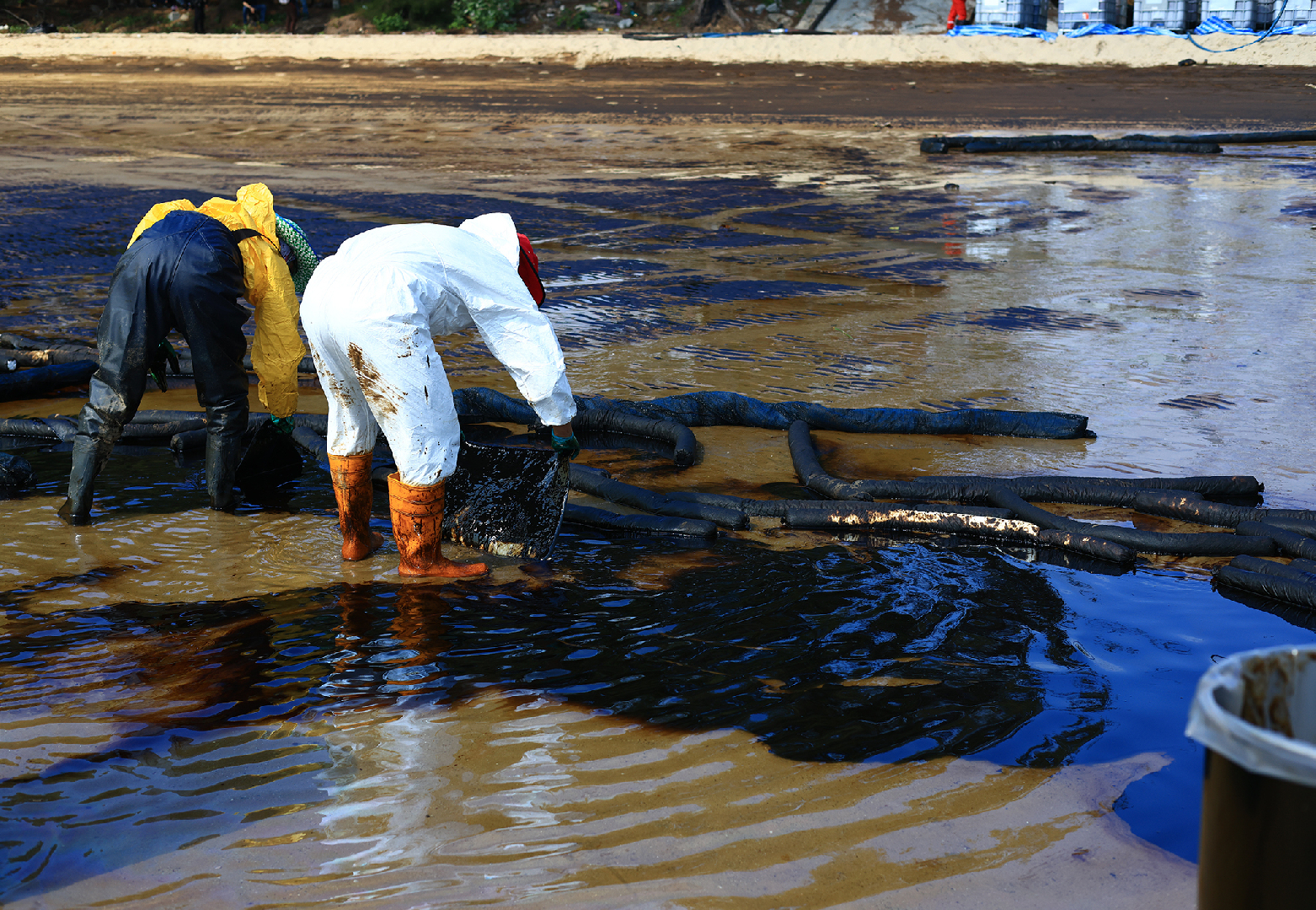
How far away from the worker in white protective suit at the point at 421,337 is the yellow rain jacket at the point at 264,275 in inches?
27.4

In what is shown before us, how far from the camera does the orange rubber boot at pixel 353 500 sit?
3910mm

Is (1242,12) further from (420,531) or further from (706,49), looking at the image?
(420,531)

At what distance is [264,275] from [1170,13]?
2248 cm

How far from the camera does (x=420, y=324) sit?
3.43 metres

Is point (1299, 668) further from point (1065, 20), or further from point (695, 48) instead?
point (1065, 20)

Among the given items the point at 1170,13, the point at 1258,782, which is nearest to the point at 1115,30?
the point at 1170,13

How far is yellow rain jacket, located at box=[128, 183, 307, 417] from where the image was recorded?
14.0ft

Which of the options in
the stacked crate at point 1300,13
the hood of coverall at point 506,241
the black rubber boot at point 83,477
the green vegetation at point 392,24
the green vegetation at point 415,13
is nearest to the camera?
the hood of coverall at point 506,241

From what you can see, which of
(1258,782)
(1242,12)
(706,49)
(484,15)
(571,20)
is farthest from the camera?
(484,15)

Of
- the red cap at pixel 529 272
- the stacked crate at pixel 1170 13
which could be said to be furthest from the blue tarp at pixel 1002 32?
the red cap at pixel 529 272

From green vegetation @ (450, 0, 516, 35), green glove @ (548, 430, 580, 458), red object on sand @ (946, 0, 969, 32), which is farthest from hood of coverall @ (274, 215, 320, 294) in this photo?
green vegetation @ (450, 0, 516, 35)

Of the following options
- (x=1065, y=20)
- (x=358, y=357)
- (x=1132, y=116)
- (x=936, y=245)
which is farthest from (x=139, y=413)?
(x=1065, y=20)

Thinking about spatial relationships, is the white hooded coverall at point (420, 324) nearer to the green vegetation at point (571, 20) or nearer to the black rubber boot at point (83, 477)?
the black rubber boot at point (83, 477)

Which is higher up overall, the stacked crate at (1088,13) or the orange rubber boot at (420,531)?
the stacked crate at (1088,13)
